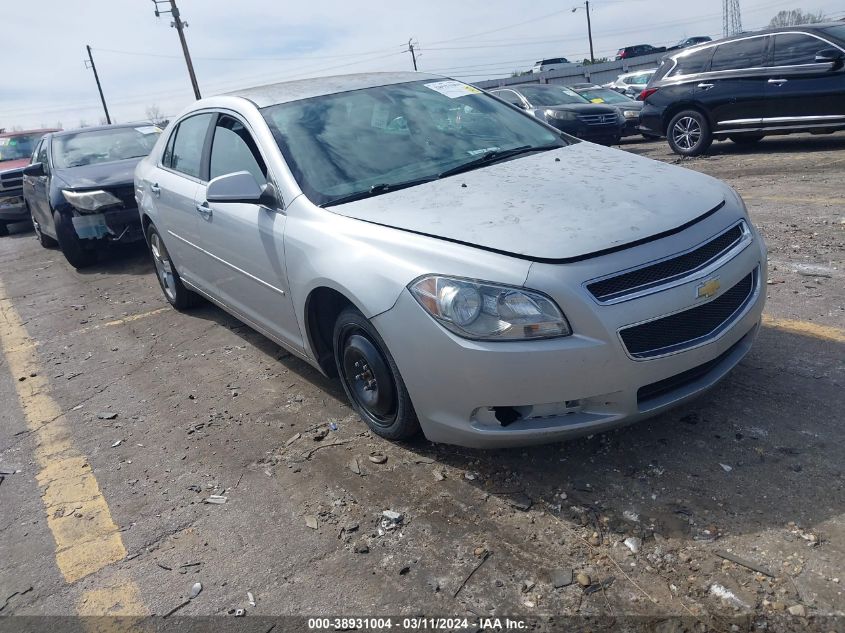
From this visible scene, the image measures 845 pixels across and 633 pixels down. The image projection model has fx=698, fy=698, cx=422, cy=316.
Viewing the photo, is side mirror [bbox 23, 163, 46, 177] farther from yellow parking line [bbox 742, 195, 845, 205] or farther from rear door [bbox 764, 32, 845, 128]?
rear door [bbox 764, 32, 845, 128]

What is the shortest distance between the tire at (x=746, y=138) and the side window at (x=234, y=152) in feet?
29.5

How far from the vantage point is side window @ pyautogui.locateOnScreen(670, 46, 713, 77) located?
10586mm

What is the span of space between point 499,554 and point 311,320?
5.02ft

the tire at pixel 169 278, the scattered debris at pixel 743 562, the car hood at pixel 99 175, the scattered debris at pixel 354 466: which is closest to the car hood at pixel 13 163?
the car hood at pixel 99 175

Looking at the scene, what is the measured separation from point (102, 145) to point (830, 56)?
9636 mm

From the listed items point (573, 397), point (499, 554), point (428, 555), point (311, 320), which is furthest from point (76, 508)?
point (573, 397)

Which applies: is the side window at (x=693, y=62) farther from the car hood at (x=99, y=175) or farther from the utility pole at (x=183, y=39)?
the utility pole at (x=183, y=39)

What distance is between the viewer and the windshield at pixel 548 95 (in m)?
14.2

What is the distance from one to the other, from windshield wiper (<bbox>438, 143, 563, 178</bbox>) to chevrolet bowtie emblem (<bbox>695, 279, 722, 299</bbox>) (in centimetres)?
136

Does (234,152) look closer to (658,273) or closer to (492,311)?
(492,311)

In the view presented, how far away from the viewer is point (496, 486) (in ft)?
9.50

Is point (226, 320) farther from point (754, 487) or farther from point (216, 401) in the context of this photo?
point (754, 487)

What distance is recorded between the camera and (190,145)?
4914mm

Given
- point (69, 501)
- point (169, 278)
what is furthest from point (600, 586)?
point (169, 278)
